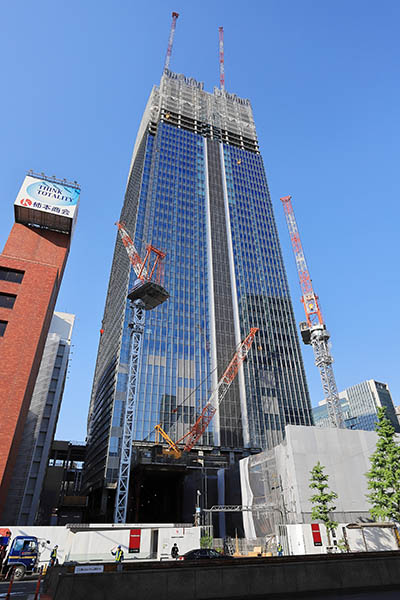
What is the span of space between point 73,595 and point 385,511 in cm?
3138

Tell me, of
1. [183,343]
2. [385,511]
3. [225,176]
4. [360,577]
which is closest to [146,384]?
[183,343]

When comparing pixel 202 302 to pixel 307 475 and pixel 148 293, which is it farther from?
pixel 307 475

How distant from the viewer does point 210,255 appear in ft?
370

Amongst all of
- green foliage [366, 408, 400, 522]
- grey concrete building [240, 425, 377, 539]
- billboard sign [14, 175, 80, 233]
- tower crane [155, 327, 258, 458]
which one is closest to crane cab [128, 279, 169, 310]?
billboard sign [14, 175, 80, 233]

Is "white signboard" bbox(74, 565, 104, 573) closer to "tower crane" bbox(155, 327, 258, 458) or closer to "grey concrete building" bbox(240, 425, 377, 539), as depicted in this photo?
"grey concrete building" bbox(240, 425, 377, 539)

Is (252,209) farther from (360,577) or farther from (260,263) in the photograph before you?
(360,577)

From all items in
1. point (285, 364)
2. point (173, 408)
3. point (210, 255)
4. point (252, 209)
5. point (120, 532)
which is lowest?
point (120, 532)

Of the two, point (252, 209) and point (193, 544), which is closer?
point (193, 544)

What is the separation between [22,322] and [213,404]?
5568cm

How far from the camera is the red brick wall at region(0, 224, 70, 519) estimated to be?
3928cm

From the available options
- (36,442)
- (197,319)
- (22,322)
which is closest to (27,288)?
(22,322)

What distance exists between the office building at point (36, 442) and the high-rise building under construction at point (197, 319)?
12.6m

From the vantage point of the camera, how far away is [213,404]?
88.7 metres

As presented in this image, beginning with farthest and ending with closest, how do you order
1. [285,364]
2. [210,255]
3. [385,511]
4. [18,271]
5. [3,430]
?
[210,255] < [285,364] < [18,271] < [3,430] < [385,511]
